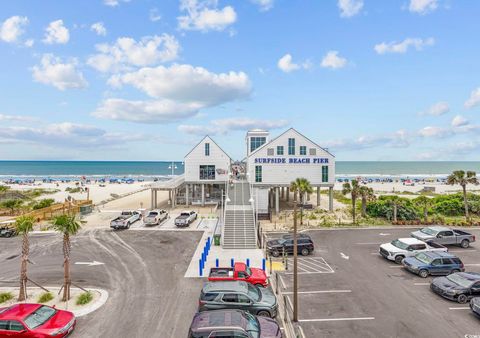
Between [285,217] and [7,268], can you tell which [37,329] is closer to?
[7,268]

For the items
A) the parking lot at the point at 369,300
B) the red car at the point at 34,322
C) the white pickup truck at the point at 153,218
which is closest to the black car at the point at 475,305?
the parking lot at the point at 369,300

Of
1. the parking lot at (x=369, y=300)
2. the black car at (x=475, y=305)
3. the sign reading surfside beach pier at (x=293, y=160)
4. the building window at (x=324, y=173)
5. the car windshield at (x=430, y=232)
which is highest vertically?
the sign reading surfside beach pier at (x=293, y=160)

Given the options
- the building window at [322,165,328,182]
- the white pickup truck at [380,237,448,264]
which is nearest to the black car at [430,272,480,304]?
the white pickup truck at [380,237,448,264]

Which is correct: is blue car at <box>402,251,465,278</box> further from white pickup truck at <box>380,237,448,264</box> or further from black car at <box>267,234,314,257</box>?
black car at <box>267,234,314,257</box>

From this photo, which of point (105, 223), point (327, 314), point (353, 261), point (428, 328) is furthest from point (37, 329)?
point (105, 223)

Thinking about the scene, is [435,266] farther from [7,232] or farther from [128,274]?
[7,232]

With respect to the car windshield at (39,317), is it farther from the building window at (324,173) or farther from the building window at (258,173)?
the building window at (324,173)

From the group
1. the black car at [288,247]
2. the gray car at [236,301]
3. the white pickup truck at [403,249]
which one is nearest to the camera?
the gray car at [236,301]
